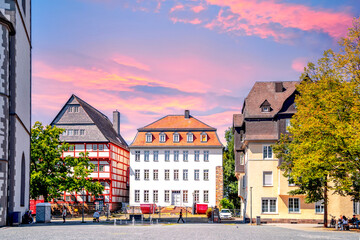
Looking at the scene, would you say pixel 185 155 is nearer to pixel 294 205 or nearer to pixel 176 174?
pixel 176 174

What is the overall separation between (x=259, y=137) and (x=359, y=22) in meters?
22.5

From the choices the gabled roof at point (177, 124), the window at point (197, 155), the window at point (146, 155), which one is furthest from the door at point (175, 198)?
the gabled roof at point (177, 124)

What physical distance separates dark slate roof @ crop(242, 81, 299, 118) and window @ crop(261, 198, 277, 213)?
28.9ft

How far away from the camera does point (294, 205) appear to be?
5644cm

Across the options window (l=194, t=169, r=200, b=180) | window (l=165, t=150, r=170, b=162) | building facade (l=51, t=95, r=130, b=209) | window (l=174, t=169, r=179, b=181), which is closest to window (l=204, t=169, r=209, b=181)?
window (l=194, t=169, r=200, b=180)

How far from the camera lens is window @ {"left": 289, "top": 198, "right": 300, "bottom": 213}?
56.3 m

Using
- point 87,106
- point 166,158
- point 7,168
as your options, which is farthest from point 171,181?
point 7,168

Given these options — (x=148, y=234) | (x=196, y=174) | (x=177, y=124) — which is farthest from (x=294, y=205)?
(x=177, y=124)

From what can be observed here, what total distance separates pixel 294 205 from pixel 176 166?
105 ft

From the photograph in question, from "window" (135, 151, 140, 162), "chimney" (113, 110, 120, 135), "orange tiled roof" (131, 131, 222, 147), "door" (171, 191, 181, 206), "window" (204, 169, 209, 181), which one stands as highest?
"chimney" (113, 110, 120, 135)

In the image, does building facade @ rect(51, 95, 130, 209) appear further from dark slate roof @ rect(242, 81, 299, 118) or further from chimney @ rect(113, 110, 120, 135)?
dark slate roof @ rect(242, 81, 299, 118)

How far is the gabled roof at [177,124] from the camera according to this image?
87938 millimetres

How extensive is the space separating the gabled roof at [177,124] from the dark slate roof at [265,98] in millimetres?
26136

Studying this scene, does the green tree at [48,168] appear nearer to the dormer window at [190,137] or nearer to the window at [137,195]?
the window at [137,195]
